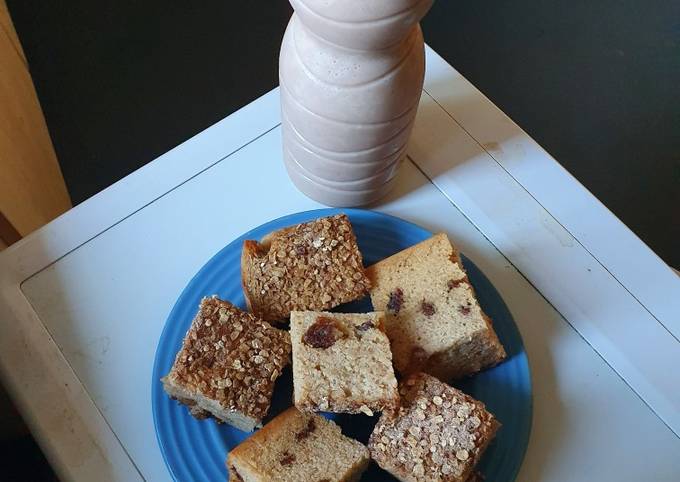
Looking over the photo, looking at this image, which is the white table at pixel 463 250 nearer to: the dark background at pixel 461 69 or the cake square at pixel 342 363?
the cake square at pixel 342 363

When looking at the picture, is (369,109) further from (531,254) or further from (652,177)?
(652,177)

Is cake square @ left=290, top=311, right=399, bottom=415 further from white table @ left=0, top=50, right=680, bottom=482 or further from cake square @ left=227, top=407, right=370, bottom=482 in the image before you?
white table @ left=0, top=50, right=680, bottom=482

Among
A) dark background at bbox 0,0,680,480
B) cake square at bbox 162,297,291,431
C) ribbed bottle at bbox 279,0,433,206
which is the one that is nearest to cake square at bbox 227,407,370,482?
cake square at bbox 162,297,291,431

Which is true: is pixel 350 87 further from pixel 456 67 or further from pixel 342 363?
pixel 456 67

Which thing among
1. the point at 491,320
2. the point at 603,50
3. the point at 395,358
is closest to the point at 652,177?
the point at 603,50

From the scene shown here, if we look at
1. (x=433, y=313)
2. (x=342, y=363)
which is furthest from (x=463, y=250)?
(x=342, y=363)
